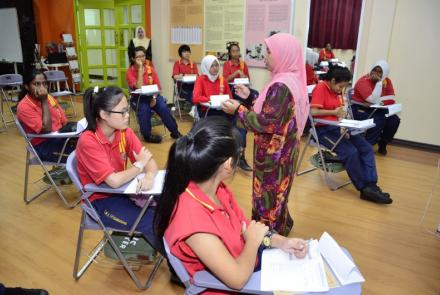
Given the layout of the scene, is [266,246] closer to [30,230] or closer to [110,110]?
[110,110]

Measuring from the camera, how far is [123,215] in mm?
1941

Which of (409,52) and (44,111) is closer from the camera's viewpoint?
(44,111)

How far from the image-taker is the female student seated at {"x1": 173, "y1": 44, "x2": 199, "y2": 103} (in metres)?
6.11

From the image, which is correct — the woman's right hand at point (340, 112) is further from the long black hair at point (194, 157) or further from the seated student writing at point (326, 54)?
the seated student writing at point (326, 54)

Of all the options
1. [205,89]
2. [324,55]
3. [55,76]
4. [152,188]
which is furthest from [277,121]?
[55,76]

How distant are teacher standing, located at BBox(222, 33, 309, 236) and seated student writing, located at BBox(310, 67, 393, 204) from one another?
1.28 meters

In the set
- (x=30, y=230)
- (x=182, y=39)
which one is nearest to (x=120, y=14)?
(x=182, y=39)

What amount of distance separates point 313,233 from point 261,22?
408 cm

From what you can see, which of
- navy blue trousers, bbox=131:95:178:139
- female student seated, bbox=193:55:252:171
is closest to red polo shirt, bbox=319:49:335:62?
female student seated, bbox=193:55:252:171

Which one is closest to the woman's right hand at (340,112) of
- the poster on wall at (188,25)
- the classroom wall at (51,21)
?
the poster on wall at (188,25)

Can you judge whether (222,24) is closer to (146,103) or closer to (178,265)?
(146,103)

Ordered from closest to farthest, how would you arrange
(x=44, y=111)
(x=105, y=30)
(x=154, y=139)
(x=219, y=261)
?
(x=219, y=261)
(x=44, y=111)
(x=154, y=139)
(x=105, y=30)

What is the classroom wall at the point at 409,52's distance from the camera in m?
4.64

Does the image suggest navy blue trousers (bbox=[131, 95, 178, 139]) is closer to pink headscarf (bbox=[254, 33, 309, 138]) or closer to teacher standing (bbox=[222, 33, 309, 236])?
teacher standing (bbox=[222, 33, 309, 236])
